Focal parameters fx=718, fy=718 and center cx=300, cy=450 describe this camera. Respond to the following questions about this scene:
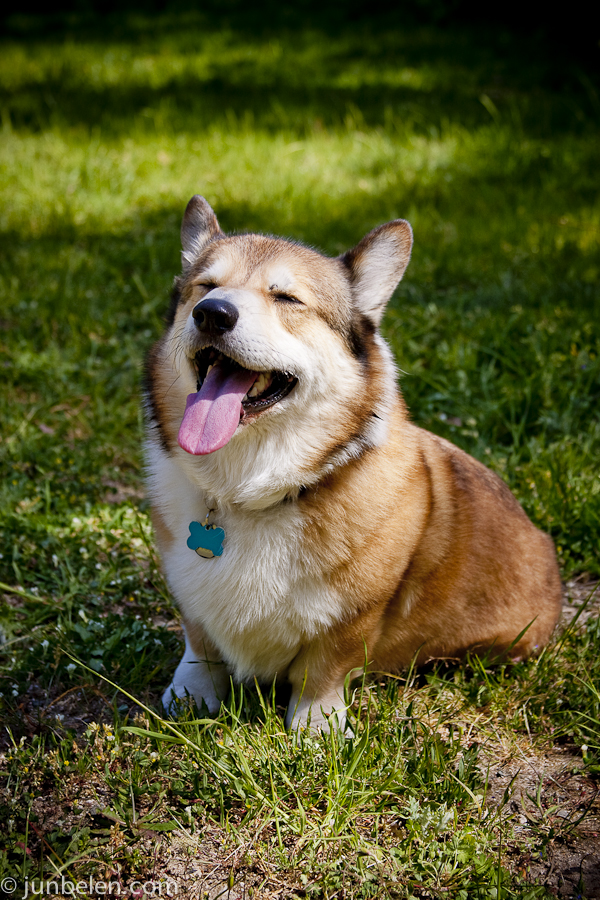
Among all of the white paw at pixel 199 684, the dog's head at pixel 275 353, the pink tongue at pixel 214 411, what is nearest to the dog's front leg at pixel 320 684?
A: the white paw at pixel 199 684

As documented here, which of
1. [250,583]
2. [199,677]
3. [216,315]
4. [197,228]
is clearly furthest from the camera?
[197,228]

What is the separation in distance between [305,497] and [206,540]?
338mm

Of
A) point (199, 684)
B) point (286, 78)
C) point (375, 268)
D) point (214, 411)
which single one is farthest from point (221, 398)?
point (286, 78)

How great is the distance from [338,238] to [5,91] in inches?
197

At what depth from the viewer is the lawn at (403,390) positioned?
2027 millimetres

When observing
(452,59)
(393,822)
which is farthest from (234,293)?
(452,59)

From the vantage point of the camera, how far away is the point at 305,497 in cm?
226

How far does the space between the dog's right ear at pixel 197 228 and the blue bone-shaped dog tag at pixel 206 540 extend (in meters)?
1.04

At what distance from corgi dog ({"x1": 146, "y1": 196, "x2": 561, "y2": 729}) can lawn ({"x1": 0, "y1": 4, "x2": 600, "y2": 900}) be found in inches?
8.5

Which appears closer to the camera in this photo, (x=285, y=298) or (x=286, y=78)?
(x=285, y=298)

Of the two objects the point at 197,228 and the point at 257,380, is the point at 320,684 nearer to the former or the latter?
the point at 257,380

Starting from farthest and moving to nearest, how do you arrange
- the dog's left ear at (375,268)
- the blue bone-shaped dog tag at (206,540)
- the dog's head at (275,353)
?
1. the dog's left ear at (375,268)
2. the blue bone-shaped dog tag at (206,540)
3. the dog's head at (275,353)

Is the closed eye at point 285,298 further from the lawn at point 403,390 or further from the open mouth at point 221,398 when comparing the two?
the lawn at point 403,390

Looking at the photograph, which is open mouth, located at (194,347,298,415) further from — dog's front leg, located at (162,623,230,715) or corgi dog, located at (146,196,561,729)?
dog's front leg, located at (162,623,230,715)
